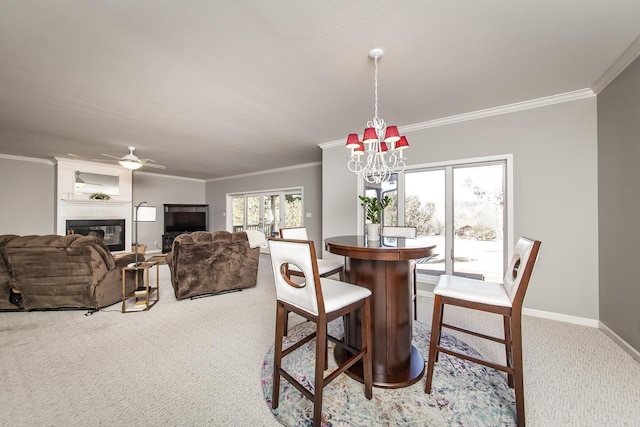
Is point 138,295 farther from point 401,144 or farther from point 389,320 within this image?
point 401,144

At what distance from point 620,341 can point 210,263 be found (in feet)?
14.5

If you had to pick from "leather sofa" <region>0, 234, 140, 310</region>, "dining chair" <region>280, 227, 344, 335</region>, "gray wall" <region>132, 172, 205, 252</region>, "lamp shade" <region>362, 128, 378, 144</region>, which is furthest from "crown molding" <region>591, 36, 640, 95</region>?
"gray wall" <region>132, 172, 205, 252</region>

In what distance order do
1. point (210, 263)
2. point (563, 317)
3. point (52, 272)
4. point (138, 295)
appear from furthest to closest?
point (210, 263) → point (138, 295) → point (52, 272) → point (563, 317)

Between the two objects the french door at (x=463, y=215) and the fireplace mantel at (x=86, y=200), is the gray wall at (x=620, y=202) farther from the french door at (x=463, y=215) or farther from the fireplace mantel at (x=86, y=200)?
the fireplace mantel at (x=86, y=200)

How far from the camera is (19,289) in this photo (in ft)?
9.39

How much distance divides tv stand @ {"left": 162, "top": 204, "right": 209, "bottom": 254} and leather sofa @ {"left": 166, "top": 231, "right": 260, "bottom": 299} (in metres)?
4.67

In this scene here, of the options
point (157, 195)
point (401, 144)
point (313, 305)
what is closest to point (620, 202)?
point (401, 144)

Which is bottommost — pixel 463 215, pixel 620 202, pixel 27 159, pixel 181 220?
pixel 181 220

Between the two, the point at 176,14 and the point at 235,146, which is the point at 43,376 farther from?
the point at 235,146

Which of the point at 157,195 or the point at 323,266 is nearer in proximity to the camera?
the point at 323,266

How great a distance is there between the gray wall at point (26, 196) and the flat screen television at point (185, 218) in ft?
8.17

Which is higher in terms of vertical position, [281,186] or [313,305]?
[281,186]

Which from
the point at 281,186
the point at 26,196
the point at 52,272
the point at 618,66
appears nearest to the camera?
the point at 618,66

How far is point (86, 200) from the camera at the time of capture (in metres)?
5.78
